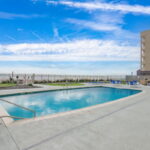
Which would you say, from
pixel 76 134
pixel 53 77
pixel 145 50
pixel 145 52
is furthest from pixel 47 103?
pixel 145 50

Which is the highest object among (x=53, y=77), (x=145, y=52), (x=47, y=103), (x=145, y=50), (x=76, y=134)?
(x=145, y=50)

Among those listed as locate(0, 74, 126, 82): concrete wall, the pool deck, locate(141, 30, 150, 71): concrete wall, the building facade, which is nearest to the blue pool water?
the pool deck

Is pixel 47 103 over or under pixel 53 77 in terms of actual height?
under

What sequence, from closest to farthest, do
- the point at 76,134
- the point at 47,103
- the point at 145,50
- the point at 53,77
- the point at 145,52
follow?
1. the point at 76,134
2. the point at 47,103
3. the point at 53,77
4. the point at 145,52
5. the point at 145,50

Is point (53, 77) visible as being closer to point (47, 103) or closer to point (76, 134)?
point (47, 103)

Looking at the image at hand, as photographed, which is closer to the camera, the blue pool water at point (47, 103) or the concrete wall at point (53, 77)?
the blue pool water at point (47, 103)

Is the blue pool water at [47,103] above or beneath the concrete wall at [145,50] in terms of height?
beneath

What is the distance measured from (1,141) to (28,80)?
46.4 ft

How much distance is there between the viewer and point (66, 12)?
391 inches

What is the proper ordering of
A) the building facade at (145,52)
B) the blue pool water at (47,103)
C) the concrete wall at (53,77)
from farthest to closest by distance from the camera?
the building facade at (145,52), the concrete wall at (53,77), the blue pool water at (47,103)

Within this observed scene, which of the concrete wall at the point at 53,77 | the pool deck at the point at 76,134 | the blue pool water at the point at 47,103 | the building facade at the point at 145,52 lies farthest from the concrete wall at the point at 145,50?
the pool deck at the point at 76,134

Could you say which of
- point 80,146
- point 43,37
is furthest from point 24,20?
point 80,146

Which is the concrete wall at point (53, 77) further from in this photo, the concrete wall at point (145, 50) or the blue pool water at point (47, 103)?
the blue pool water at point (47, 103)

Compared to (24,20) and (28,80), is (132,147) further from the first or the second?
(28,80)
